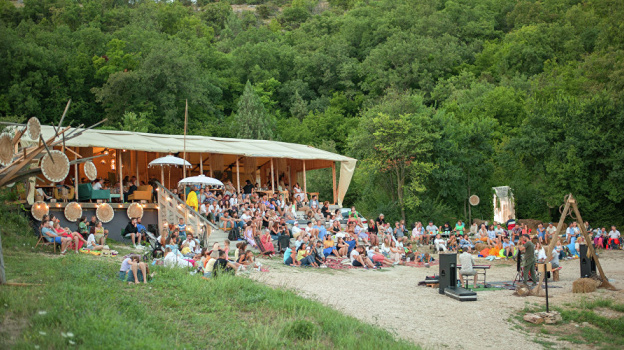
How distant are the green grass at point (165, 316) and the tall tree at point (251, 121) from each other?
3299 centimetres

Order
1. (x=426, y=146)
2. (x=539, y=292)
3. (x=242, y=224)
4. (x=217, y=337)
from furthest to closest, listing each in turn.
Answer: (x=426, y=146) → (x=242, y=224) → (x=539, y=292) → (x=217, y=337)

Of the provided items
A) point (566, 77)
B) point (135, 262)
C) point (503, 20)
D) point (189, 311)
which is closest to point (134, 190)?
point (135, 262)

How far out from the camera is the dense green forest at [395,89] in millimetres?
32594

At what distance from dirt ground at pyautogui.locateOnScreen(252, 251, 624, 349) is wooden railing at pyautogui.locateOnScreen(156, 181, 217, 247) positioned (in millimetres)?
2440

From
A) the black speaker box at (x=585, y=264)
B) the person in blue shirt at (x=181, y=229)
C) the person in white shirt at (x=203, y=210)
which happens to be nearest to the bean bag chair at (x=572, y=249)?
the black speaker box at (x=585, y=264)

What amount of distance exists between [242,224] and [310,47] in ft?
153

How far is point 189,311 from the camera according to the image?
9.49 meters

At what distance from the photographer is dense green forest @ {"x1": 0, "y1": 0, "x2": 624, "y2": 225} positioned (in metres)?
32.6

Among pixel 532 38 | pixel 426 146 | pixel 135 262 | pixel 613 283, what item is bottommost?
pixel 613 283

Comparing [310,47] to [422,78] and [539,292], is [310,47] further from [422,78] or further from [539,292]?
[539,292]

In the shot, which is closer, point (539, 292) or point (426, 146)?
point (539, 292)

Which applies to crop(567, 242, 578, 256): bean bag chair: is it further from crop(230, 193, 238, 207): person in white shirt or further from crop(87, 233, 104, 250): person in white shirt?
crop(87, 233, 104, 250): person in white shirt

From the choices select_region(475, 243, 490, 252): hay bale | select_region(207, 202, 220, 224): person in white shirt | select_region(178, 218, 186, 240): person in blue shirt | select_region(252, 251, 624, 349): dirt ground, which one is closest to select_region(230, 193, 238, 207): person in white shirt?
select_region(207, 202, 220, 224): person in white shirt

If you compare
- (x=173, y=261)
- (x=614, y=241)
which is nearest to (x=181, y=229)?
(x=173, y=261)
